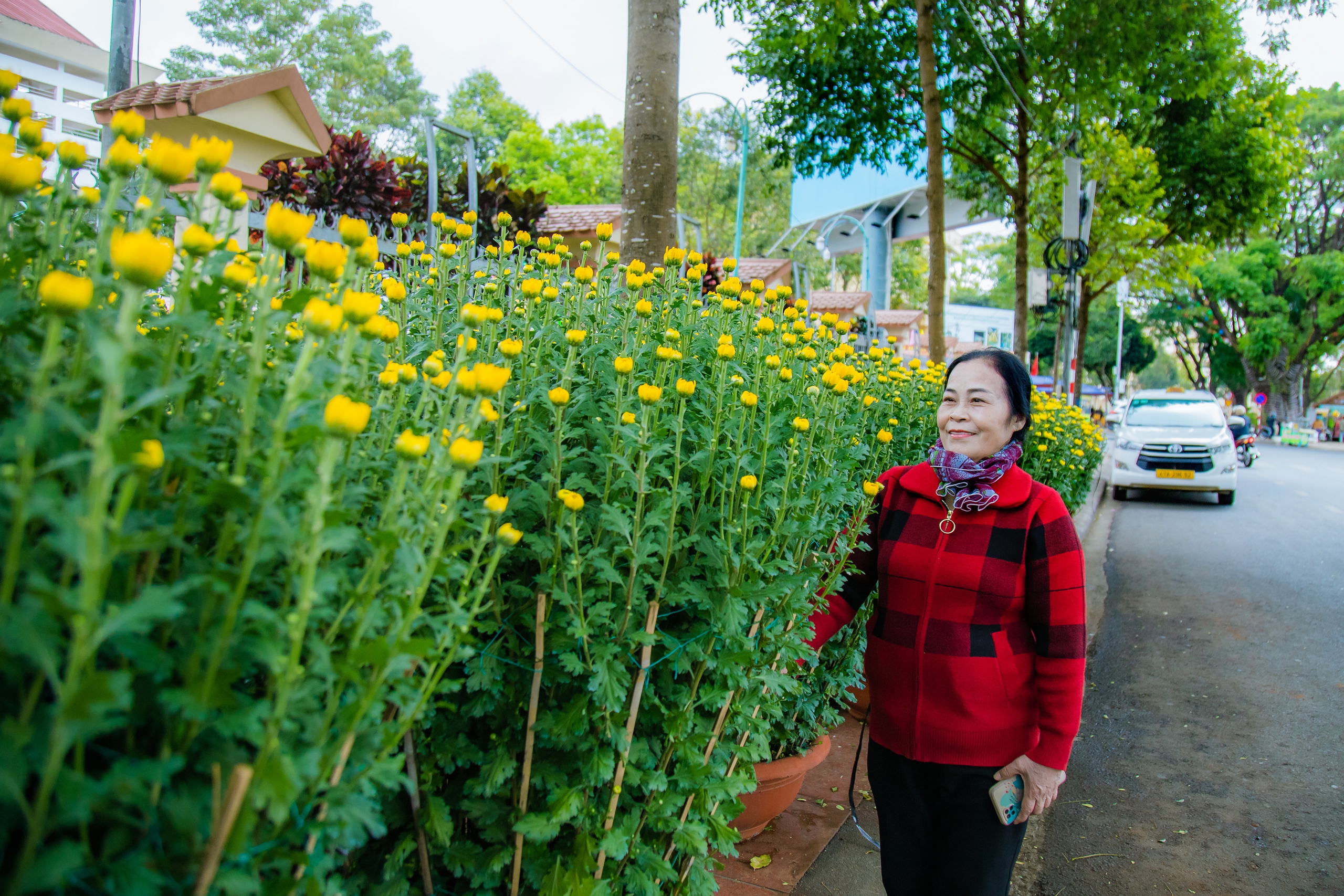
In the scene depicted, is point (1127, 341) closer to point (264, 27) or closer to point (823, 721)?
point (264, 27)

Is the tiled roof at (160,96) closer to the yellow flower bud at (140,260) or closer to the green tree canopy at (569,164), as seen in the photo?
the yellow flower bud at (140,260)

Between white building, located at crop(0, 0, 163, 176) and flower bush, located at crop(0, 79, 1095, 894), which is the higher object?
white building, located at crop(0, 0, 163, 176)

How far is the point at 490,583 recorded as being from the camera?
166cm

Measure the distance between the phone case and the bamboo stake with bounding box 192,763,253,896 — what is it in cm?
190

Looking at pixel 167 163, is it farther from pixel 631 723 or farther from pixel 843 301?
pixel 843 301

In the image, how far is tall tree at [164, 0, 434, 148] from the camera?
4369 cm

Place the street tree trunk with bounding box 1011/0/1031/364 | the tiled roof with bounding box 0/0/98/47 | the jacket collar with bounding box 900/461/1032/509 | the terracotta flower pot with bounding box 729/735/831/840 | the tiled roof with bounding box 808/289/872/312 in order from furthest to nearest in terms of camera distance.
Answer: the tiled roof with bounding box 808/289/872/312 < the tiled roof with bounding box 0/0/98/47 < the street tree trunk with bounding box 1011/0/1031/364 < the terracotta flower pot with bounding box 729/735/831/840 < the jacket collar with bounding box 900/461/1032/509

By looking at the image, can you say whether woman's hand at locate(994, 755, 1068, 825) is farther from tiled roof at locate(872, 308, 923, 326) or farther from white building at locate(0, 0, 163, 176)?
tiled roof at locate(872, 308, 923, 326)

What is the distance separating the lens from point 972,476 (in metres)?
2.24

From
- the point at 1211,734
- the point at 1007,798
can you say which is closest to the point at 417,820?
the point at 1007,798

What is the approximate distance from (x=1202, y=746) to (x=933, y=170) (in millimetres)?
6007

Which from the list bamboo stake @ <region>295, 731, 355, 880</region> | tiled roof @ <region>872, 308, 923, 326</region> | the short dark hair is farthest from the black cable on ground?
tiled roof @ <region>872, 308, 923, 326</region>

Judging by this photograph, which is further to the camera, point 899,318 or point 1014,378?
point 899,318

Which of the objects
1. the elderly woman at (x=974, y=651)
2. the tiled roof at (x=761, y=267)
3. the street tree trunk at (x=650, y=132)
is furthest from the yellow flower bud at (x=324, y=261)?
the tiled roof at (x=761, y=267)
